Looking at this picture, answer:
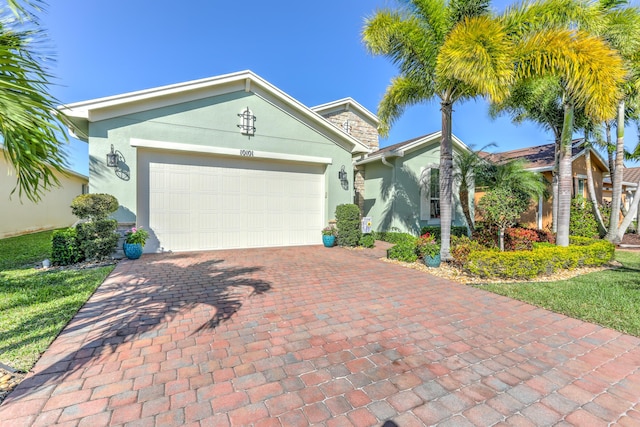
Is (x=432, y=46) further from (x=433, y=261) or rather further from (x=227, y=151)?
(x=227, y=151)

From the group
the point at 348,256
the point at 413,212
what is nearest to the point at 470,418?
the point at 348,256

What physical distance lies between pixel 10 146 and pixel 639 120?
19198 millimetres

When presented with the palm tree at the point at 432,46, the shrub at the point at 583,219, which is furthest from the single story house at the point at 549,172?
the palm tree at the point at 432,46

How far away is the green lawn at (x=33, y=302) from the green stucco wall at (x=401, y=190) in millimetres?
9688

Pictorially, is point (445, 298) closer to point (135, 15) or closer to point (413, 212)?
point (413, 212)

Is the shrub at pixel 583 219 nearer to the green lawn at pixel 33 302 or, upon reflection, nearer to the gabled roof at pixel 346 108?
the gabled roof at pixel 346 108

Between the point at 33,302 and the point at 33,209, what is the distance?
1362 centimetres

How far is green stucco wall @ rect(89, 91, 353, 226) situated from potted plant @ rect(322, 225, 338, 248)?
617mm

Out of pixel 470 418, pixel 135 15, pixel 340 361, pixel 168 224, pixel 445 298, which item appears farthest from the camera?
pixel 168 224

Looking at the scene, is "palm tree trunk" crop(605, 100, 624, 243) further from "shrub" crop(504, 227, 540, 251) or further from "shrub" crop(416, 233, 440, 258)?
"shrub" crop(416, 233, 440, 258)

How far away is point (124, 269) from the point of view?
649cm

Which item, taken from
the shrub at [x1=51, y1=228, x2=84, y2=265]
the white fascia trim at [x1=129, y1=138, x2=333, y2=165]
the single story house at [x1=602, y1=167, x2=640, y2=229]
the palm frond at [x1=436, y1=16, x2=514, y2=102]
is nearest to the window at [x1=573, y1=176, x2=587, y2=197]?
the single story house at [x1=602, y1=167, x2=640, y2=229]

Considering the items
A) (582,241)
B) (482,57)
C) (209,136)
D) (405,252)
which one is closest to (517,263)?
(405,252)

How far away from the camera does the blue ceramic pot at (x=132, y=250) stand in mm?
7504
